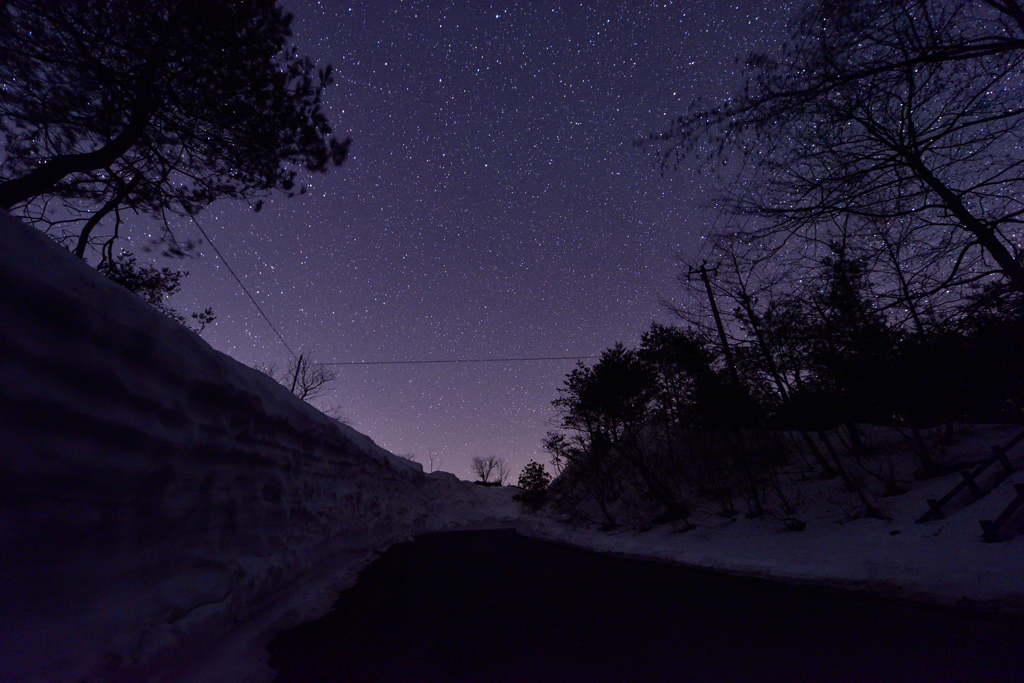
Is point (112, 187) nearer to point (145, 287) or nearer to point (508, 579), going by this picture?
point (145, 287)

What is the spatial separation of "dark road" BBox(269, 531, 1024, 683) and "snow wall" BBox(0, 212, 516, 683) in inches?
33.3

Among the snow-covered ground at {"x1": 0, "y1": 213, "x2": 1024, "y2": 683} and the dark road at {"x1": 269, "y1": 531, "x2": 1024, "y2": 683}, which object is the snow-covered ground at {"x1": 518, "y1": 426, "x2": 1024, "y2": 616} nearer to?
the snow-covered ground at {"x1": 0, "y1": 213, "x2": 1024, "y2": 683}

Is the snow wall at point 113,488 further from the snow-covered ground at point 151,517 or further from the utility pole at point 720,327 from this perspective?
the utility pole at point 720,327

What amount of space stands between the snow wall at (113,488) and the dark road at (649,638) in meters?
0.85

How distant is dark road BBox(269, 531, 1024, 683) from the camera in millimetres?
2898

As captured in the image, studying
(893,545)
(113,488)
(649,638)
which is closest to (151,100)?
(113,488)

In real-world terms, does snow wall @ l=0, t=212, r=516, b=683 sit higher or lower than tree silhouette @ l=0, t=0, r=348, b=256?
lower

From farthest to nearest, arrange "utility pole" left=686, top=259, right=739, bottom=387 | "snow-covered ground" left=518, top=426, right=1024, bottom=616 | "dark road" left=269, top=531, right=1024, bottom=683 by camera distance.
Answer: "utility pole" left=686, top=259, right=739, bottom=387
"snow-covered ground" left=518, top=426, right=1024, bottom=616
"dark road" left=269, top=531, right=1024, bottom=683

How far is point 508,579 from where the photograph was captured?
733 centimetres

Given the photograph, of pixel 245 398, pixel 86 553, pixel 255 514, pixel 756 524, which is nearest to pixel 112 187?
pixel 245 398

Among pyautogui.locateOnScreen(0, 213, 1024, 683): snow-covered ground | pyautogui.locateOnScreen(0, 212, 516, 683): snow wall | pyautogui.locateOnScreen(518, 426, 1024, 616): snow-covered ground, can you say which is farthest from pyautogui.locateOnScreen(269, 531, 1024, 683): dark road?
pyautogui.locateOnScreen(0, 212, 516, 683): snow wall

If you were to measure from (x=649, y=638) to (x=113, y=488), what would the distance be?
160 inches

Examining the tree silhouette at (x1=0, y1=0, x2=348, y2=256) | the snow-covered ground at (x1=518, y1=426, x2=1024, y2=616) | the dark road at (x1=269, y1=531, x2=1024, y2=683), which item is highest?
the tree silhouette at (x1=0, y1=0, x2=348, y2=256)

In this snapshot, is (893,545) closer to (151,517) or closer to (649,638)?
(649,638)
